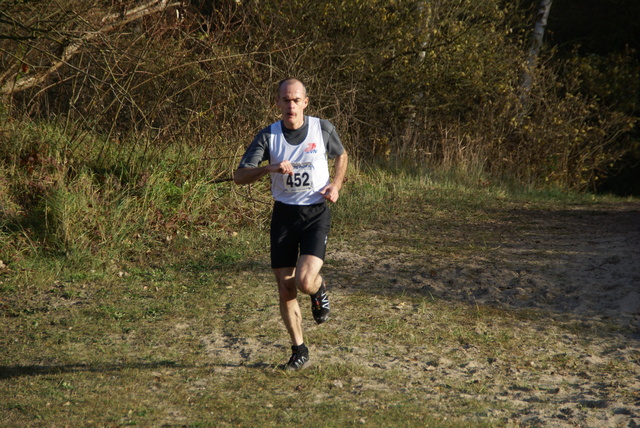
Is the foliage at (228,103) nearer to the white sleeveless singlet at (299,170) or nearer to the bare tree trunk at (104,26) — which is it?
the bare tree trunk at (104,26)

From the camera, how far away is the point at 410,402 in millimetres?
4836

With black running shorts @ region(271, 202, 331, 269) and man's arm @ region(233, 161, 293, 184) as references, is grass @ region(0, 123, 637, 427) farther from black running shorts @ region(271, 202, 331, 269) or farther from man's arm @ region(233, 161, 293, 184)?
man's arm @ region(233, 161, 293, 184)

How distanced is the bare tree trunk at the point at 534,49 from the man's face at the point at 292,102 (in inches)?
467

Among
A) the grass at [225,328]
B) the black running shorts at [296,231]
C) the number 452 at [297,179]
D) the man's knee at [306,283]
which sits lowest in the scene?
the grass at [225,328]

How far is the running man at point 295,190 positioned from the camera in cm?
499

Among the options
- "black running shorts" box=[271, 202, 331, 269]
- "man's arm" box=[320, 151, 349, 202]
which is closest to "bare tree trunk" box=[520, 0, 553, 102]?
"man's arm" box=[320, 151, 349, 202]

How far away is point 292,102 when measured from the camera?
4992mm

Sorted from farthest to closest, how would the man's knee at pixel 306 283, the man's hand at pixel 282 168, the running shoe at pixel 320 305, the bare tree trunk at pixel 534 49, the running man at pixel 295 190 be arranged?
the bare tree trunk at pixel 534 49, the running shoe at pixel 320 305, the running man at pixel 295 190, the man's knee at pixel 306 283, the man's hand at pixel 282 168

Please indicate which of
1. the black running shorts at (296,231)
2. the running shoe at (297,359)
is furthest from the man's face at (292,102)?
the running shoe at (297,359)

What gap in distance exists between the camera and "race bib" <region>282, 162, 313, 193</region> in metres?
5.02

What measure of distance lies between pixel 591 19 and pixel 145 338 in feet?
62.7

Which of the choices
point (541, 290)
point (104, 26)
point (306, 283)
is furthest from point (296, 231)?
point (104, 26)

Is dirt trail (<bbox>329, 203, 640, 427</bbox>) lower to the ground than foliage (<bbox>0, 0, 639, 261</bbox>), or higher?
lower

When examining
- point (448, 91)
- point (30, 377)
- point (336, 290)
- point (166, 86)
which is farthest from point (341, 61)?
point (30, 377)
